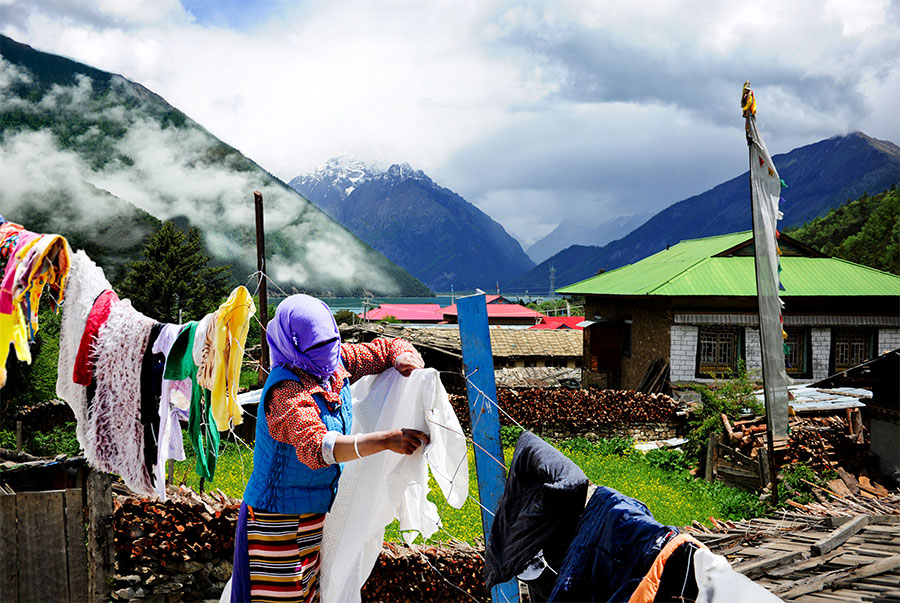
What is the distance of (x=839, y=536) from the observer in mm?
4355

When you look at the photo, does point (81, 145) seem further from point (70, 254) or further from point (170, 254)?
point (70, 254)

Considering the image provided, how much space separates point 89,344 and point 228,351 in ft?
2.46

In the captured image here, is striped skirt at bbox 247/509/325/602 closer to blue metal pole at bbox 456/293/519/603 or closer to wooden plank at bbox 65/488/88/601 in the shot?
blue metal pole at bbox 456/293/519/603

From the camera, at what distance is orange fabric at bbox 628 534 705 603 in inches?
62.1

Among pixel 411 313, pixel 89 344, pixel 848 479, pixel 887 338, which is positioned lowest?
pixel 411 313

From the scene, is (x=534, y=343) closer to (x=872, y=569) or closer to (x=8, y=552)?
(x=872, y=569)

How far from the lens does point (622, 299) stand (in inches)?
797

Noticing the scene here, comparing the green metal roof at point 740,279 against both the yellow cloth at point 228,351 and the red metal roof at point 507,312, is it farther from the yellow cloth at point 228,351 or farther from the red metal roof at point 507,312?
the red metal roof at point 507,312

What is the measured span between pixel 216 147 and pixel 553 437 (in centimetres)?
14741

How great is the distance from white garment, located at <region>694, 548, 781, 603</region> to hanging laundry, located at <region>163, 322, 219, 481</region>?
8.42 feet

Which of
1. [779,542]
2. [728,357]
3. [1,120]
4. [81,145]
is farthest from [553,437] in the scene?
[81,145]

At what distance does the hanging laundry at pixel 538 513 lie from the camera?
82.3 inches

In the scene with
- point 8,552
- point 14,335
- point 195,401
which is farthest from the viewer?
point 8,552

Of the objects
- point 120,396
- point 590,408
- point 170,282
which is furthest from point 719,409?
point 170,282
